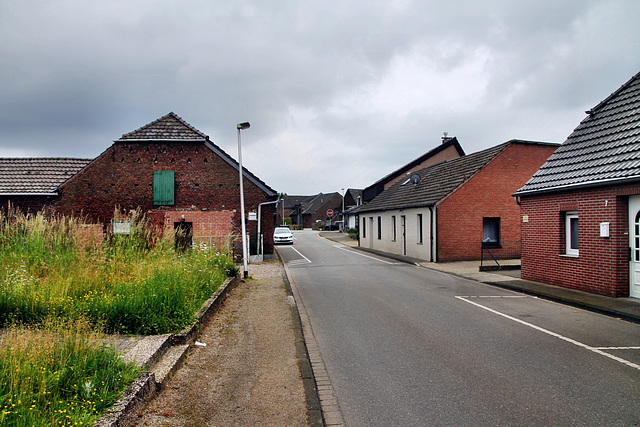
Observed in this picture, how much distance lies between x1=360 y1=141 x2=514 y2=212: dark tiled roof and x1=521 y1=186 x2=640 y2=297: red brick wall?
807 cm

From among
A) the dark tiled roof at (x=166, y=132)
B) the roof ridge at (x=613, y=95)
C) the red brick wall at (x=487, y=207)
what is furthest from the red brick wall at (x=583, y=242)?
the dark tiled roof at (x=166, y=132)

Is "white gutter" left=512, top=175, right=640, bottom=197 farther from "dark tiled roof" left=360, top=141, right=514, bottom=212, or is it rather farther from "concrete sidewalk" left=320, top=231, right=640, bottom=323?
"dark tiled roof" left=360, top=141, right=514, bottom=212

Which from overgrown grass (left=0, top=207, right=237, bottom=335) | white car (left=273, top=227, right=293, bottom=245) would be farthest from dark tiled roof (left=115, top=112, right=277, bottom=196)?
white car (left=273, top=227, right=293, bottom=245)

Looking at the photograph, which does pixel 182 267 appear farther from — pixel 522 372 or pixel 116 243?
pixel 522 372

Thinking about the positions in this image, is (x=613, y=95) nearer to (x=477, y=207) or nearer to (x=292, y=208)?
(x=477, y=207)

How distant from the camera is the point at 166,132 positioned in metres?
23.6

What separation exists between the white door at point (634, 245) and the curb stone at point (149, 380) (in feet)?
31.2

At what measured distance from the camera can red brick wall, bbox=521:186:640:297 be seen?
34.9 feet

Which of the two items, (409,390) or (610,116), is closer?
(409,390)

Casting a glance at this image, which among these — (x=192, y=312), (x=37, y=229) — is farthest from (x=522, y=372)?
(x=37, y=229)

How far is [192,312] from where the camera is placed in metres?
7.43

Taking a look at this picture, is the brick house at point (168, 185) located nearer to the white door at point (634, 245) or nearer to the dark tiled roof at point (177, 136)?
the dark tiled roof at point (177, 136)

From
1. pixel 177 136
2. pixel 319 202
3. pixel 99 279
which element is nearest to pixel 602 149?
pixel 99 279

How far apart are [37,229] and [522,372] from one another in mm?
8749
